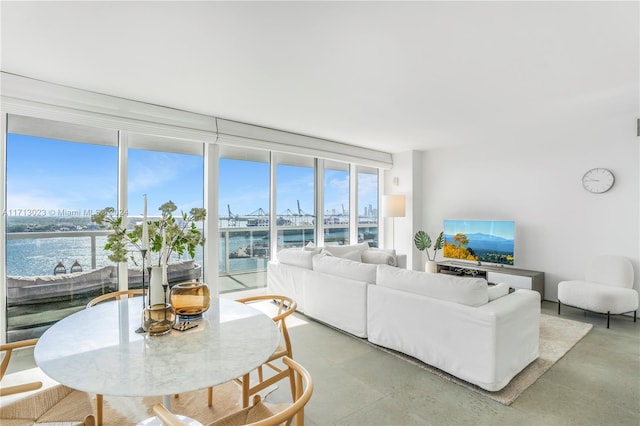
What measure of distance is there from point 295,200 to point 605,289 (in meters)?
4.24

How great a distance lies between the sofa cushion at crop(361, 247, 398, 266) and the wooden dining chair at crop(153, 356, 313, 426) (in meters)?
3.68

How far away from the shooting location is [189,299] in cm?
171

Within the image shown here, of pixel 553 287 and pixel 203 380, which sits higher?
pixel 203 380

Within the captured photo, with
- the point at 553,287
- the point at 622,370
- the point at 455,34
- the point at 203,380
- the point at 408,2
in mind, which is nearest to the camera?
the point at 203,380

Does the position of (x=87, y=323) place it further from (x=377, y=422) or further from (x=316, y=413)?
(x=377, y=422)

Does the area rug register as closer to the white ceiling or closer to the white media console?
the white media console

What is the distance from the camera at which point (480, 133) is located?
500 centimetres

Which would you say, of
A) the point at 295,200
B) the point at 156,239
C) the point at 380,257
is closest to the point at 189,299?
the point at 156,239

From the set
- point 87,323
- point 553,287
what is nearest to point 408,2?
point 87,323

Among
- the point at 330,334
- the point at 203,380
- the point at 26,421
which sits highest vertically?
the point at 203,380

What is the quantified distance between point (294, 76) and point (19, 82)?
2.46 metres

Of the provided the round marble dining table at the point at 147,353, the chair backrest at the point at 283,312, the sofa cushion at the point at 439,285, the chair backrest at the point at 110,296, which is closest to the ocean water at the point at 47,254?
the chair backrest at the point at 110,296

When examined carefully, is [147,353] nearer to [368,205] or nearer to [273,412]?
[273,412]

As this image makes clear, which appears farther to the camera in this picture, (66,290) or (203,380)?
(66,290)
